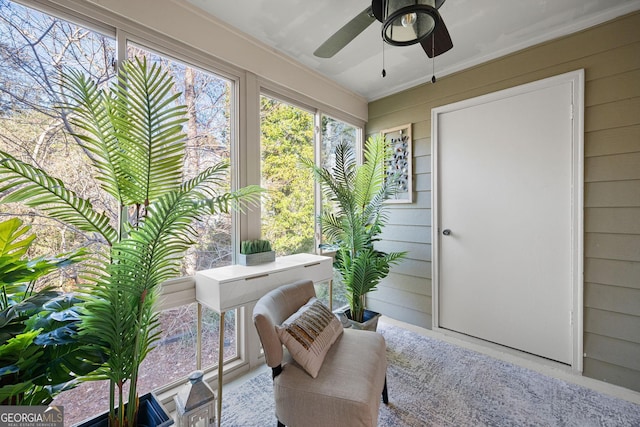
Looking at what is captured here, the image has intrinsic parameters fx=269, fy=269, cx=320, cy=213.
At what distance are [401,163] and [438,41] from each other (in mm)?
1474

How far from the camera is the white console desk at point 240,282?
160 cm

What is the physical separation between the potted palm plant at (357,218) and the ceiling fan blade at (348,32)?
911 mm

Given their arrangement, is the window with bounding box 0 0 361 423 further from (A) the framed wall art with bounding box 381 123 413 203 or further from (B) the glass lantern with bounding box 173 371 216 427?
(A) the framed wall art with bounding box 381 123 413 203

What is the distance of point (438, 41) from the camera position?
63.1 inches

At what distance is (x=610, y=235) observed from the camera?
6.25 ft

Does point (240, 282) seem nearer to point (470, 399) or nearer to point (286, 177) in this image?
point (286, 177)

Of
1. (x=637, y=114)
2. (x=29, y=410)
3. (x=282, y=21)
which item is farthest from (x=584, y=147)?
(x=29, y=410)

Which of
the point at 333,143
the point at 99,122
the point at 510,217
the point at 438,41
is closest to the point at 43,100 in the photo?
the point at 99,122

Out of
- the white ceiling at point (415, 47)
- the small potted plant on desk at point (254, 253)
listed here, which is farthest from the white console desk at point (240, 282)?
the white ceiling at point (415, 47)

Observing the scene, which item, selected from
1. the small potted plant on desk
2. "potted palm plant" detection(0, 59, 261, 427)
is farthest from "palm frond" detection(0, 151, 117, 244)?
the small potted plant on desk

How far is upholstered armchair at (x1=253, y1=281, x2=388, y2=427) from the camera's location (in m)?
1.20

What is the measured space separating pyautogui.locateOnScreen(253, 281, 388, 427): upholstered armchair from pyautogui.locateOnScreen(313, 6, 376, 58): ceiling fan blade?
5.18ft

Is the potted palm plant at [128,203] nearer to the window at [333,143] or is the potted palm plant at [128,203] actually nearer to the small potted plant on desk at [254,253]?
the small potted plant on desk at [254,253]

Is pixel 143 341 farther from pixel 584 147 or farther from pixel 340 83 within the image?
pixel 584 147
